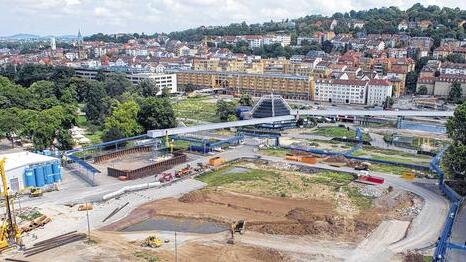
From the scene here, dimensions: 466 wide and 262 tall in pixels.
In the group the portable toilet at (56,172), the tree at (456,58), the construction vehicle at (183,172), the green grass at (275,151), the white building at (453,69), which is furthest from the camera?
the tree at (456,58)

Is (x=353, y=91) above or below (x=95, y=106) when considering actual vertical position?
above

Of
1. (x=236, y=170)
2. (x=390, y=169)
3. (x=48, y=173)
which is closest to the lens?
(x=48, y=173)

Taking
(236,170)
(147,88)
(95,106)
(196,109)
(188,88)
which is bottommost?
(236,170)

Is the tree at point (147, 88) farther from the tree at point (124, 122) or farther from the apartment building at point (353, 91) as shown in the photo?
the tree at point (124, 122)

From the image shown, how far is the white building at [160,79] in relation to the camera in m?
95.3

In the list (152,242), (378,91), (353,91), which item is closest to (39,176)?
(152,242)

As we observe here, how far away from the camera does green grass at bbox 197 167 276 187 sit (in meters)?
37.6

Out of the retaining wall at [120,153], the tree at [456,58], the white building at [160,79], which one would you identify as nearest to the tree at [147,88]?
the white building at [160,79]

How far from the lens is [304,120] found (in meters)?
63.4

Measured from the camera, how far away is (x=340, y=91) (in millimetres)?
83188

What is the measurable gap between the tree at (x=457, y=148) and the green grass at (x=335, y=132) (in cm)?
1855

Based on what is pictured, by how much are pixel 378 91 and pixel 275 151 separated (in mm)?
39885

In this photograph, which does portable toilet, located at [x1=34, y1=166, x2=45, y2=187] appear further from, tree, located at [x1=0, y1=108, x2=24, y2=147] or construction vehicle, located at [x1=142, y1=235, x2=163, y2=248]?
tree, located at [x1=0, y1=108, x2=24, y2=147]

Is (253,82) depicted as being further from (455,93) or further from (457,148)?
(457,148)
